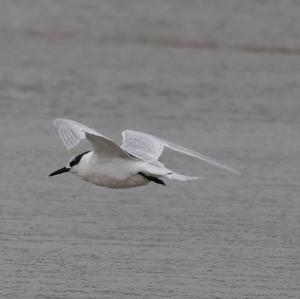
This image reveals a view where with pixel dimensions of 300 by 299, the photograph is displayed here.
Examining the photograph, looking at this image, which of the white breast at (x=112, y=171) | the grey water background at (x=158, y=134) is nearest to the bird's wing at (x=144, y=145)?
the white breast at (x=112, y=171)

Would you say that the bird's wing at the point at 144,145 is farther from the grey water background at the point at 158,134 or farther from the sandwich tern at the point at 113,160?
the grey water background at the point at 158,134

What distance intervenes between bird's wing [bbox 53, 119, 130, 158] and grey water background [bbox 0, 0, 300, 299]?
82cm

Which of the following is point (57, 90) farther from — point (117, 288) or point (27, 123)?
point (117, 288)

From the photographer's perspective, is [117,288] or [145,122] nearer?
[117,288]

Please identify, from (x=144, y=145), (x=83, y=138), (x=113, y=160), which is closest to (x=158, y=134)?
(x=144, y=145)

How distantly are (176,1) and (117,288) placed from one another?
15.0 meters

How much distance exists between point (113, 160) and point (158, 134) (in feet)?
17.9

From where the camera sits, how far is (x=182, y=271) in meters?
10.6

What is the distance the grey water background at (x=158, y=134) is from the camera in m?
10.6

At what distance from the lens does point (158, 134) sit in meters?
16.2

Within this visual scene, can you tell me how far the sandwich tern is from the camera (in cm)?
1030

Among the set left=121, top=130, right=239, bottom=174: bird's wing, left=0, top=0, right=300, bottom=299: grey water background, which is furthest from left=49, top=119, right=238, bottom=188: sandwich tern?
left=0, top=0, right=300, bottom=299: grey water background

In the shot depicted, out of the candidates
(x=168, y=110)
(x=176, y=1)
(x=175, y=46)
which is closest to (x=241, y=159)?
(x=168, y=110)

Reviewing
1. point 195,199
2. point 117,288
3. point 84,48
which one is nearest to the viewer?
point 117,288
